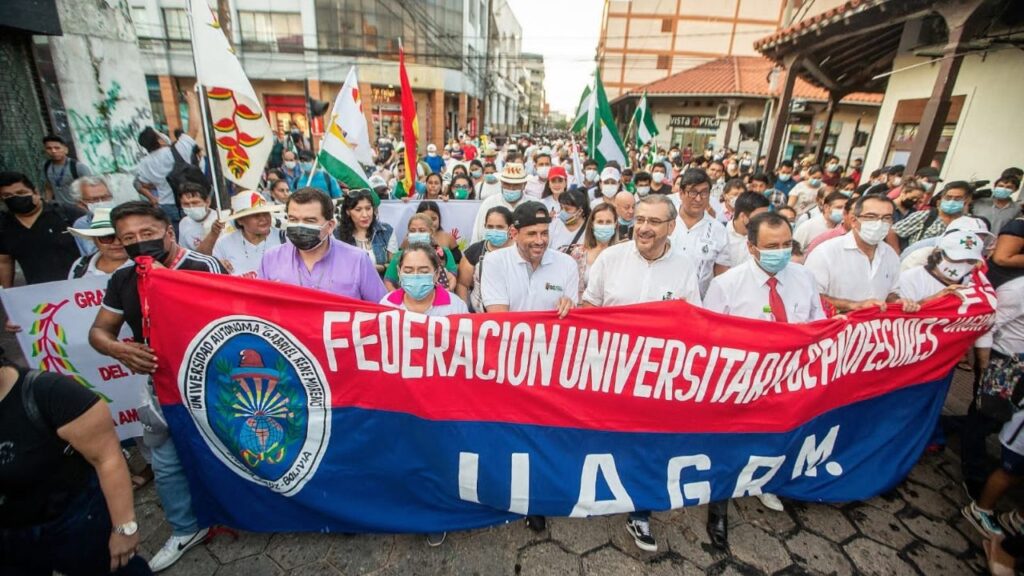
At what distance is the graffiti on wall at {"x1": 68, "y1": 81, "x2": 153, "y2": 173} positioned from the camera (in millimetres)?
7166

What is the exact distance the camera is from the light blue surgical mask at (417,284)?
8.79ft

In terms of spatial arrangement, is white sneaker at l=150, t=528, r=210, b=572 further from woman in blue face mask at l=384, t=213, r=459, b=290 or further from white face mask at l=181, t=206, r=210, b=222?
white face mask at l=181, t=206, r=210, b=222

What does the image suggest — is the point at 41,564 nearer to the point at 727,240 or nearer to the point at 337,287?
the point at 337,287

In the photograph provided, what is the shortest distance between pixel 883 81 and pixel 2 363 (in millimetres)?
17387

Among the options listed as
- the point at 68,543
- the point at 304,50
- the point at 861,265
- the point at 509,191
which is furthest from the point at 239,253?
the point at 304,50

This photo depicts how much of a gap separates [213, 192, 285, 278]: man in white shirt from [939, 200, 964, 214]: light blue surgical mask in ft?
22.6

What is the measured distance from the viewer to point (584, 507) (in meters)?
2.70

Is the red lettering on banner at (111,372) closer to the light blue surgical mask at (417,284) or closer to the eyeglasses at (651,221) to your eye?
the light blue surgical mask at (417,284)

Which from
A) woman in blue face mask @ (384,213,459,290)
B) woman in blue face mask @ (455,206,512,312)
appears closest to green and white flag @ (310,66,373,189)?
woman in blue face mask @ (384,213,459,290)

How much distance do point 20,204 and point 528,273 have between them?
4114 mm

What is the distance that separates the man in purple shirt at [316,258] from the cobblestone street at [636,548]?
158 cm

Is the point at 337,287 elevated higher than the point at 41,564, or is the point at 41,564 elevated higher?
the point at 337,287

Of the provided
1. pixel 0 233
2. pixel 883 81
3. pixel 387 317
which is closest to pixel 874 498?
pixel 387 317

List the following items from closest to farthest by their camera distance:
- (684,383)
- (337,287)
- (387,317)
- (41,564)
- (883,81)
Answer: (41,564) < (387,317) < (684,383) < (337,287) < (883,81)
